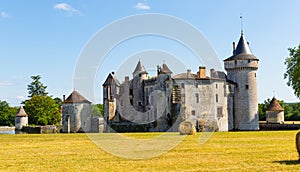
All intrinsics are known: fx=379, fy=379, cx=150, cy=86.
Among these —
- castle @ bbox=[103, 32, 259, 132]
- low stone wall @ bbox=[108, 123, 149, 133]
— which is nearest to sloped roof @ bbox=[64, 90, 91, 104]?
castle @ bbox=[103, 32, 259, 132]

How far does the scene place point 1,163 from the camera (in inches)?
527

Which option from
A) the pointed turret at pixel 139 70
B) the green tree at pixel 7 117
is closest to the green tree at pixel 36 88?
the green tree at pixel 7 117

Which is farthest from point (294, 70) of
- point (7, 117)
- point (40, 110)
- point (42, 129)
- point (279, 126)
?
point (7, 117)

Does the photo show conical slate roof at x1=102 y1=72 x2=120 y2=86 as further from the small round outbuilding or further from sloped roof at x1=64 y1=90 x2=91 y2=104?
the small round outbuilding

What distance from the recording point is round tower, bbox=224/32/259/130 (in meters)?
50.2

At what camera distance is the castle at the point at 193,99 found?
4628 centimetres

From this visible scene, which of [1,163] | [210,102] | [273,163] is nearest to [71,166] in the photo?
[1,163]

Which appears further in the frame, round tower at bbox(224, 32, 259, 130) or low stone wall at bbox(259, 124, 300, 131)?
round tower at bbox(224, 32, 259, 130)

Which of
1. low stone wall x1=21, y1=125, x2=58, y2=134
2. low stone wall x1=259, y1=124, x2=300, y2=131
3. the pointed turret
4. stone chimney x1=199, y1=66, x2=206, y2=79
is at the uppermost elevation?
the pointed turret

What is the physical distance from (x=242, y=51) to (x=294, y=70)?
8.61 m

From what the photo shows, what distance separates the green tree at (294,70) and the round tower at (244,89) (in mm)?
4408

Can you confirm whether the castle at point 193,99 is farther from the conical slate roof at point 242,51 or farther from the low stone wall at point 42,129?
the low stone wall at point 42,129

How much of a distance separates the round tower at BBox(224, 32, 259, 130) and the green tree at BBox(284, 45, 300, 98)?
4408 mm

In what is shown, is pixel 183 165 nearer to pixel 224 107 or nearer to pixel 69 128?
pixel 224 107
